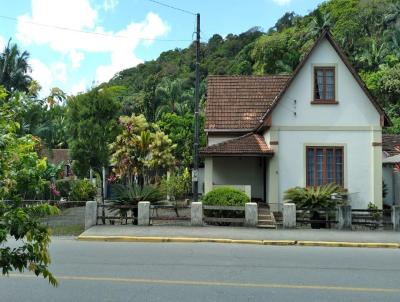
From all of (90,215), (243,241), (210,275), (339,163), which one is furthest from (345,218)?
(210,275)

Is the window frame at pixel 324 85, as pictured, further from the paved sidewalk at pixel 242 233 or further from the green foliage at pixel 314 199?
the paved sidewalk at pixel 242 233

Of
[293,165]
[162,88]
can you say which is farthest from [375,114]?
[162,88]

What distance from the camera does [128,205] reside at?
18078 millimetres

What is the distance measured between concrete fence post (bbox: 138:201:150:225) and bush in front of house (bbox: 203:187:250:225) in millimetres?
2085

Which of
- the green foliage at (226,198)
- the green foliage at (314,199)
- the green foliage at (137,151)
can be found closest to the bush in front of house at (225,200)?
the green foliage at (226,198)

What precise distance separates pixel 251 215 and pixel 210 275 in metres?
8.46

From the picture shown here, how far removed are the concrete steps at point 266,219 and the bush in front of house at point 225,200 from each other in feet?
2.47

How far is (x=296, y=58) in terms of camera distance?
59.4m

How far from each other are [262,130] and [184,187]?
1192 centimetres

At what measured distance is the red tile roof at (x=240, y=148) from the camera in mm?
20416

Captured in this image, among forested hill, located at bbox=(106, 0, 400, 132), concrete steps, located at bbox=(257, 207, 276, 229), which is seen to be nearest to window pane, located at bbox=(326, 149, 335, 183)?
concrete steps, located at bbox=(257, 207, 276, 229)

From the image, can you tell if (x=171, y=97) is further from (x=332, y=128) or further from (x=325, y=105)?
(x=332, y=128)

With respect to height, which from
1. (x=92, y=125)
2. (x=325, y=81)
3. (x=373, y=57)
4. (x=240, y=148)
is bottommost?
(x=240, y=148)

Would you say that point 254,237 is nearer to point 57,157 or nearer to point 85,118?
point 85,118
